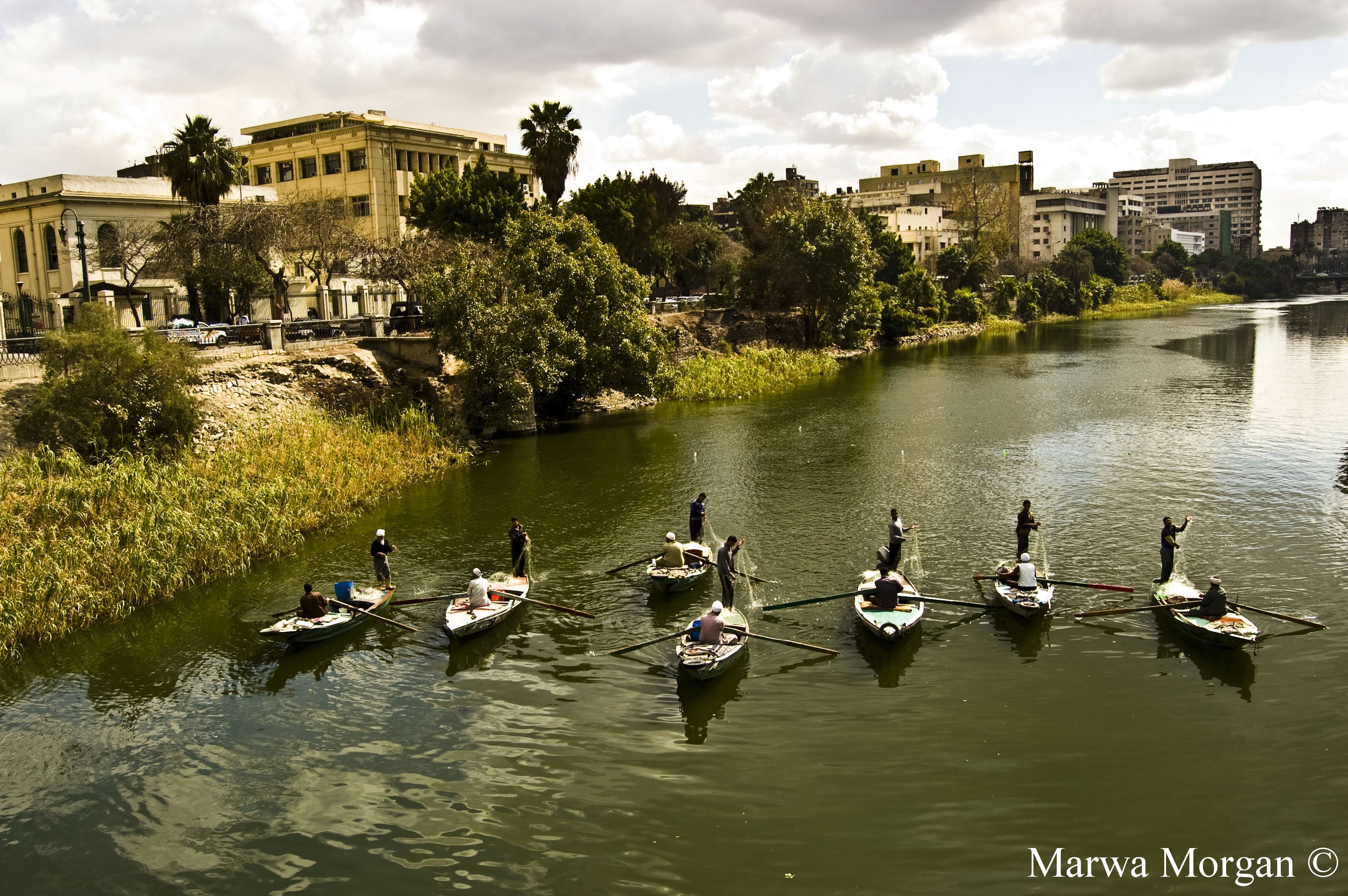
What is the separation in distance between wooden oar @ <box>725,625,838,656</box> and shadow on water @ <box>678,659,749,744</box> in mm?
720

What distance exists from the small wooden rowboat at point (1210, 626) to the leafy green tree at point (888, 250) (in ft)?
333

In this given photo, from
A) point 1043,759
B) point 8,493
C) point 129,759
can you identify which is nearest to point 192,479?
point 8,493

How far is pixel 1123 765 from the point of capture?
51.7ft

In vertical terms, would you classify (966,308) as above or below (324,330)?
above

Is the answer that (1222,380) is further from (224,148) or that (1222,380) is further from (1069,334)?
(224,148)

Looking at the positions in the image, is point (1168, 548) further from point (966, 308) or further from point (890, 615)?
point (966, 308)

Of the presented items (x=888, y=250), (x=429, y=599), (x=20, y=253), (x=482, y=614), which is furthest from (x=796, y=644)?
(x=888, y=250)

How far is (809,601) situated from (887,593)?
206 centimetres

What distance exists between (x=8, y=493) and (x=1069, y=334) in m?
108

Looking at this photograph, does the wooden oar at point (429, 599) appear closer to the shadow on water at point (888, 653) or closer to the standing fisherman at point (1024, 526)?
the shadow on water at point (888, 653)

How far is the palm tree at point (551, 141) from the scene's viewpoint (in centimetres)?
6581

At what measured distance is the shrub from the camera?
11881 centimetres

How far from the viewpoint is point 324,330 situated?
49.4m

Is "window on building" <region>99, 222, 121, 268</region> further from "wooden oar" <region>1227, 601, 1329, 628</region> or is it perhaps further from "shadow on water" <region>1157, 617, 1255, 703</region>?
"wooden oar" <region>1227, 601, 1329, 628</region>
